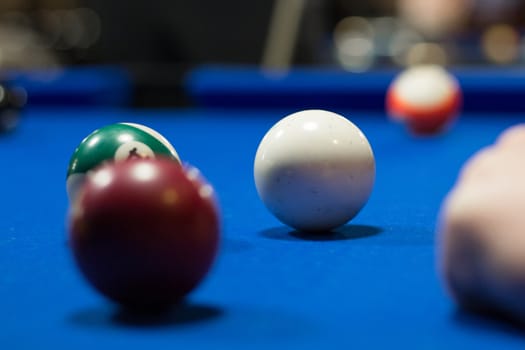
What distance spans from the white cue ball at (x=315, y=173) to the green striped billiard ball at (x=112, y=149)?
23 cm

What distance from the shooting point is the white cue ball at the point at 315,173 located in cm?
219

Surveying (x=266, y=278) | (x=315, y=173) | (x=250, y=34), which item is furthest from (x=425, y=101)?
(x=250, y=34)

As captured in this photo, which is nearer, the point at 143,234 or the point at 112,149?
the point at 143,234

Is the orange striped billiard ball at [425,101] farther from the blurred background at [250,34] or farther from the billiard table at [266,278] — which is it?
the blurred background at [250,34]

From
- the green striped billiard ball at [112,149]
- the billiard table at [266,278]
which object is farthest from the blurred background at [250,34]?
the green striped billiard ball at [112,149]

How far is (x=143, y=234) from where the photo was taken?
4.93ft

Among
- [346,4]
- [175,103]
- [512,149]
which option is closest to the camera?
[512,149]

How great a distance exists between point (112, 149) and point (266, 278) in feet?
1.87

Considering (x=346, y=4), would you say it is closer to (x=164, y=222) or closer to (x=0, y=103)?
(x=0, y=103)

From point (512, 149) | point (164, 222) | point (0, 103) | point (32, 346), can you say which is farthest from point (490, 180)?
point (0, 103)

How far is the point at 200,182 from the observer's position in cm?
160

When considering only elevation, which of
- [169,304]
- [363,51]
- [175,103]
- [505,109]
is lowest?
[169,304]

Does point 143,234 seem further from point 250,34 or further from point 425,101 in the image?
point 250,34

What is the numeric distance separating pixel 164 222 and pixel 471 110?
159 inches
